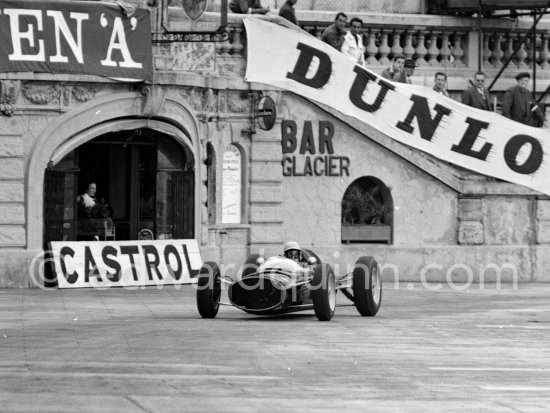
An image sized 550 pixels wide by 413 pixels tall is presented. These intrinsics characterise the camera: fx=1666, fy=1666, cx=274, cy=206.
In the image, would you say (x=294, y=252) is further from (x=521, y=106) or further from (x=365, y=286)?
(x=521, y=106)

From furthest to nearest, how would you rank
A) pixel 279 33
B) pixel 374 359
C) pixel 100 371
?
pixel 279 33
pixel 374 359
pixel 100 371

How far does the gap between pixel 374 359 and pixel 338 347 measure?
129 centimetres

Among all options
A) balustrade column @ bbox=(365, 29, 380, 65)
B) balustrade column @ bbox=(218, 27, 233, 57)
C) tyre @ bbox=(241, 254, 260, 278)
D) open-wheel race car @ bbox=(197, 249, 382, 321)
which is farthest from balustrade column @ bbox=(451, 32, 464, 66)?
open-wheel race car @ bbox=(197, 249, 382, 321)

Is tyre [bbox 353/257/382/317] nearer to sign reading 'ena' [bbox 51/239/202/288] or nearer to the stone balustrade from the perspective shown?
sign reading 'ena' [bbox 51/239/202/288]

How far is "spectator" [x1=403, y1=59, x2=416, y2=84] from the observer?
111 ft

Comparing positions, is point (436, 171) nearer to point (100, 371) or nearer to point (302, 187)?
point (302, 187)

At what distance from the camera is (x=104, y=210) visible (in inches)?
1287

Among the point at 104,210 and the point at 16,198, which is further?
the point at 104,210

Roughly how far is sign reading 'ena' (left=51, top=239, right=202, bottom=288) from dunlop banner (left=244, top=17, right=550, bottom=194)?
12.2 feet

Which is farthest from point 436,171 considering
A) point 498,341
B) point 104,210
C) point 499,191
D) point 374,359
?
point 374,359

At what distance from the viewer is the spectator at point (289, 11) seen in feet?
108

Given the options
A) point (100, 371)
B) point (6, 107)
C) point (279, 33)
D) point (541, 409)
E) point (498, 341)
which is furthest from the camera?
point (279, 33)

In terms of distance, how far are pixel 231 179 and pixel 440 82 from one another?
4.97 metres

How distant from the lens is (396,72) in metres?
34.3
